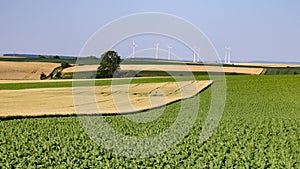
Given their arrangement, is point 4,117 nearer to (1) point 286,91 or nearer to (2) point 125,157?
(2) point 125,157

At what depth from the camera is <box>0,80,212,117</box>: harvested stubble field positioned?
25.8m

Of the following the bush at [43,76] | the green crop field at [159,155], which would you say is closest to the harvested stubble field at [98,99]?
the green crop field at [159,155]

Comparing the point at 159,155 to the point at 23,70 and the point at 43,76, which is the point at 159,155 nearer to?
the point at 43,76

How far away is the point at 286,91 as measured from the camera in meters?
39.6

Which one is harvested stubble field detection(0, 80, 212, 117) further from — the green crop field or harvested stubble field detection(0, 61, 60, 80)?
harvested stubble field detection(0, 61, 60, 80)

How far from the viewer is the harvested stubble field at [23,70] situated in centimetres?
5995

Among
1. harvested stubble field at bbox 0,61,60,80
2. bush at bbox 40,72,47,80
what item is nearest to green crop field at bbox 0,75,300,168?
harvested stubble field at bbox 0,61,60,80

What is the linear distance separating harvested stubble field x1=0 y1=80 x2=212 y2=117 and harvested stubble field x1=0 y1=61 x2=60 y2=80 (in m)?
22.0

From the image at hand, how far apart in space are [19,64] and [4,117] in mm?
46480

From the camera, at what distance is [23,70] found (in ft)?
210

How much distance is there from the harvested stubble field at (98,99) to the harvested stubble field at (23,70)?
22.0 m

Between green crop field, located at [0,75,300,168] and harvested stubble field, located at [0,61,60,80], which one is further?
harvested stubble field, located at [0,61,60,80]

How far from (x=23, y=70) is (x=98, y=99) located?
34.9 meters

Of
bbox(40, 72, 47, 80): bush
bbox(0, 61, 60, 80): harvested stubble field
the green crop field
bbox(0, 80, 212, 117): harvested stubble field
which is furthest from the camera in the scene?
bbox(40, 72, 47, 80): bush
